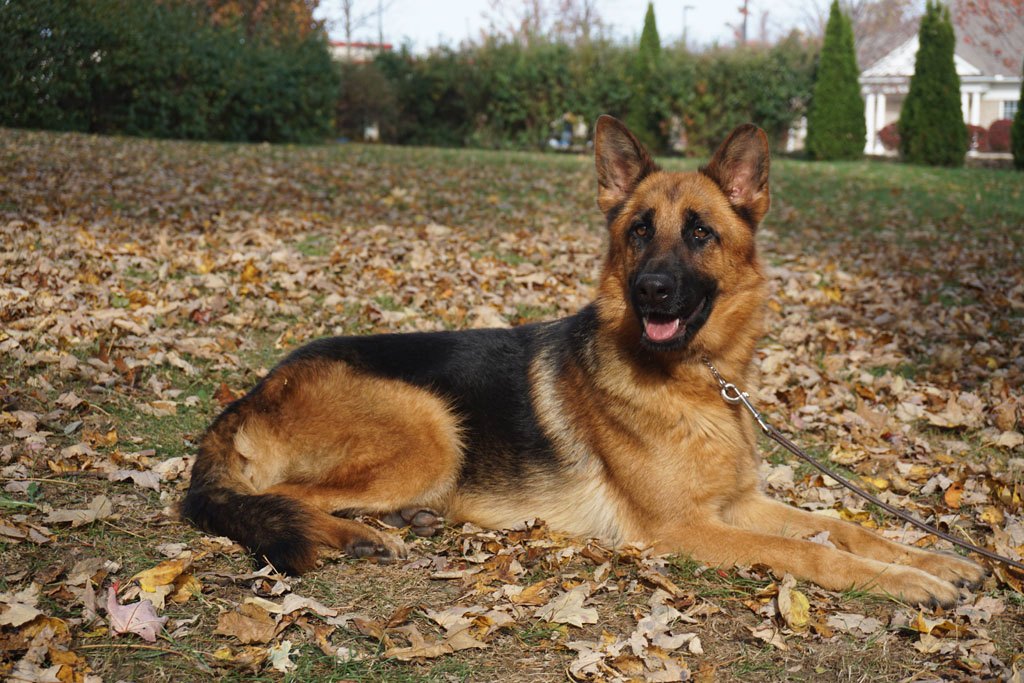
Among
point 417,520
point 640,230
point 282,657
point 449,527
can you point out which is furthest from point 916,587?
point 282,657

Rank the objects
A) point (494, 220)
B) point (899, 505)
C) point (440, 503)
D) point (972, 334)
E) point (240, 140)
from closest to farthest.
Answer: point (440, 503) < point (899, 505) < point (972, 334) < point (494, 220) < point (240, 140)

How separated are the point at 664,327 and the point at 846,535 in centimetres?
138

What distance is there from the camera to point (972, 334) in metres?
7.50

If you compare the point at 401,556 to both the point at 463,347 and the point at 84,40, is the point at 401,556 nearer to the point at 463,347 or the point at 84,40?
the point at 463,347

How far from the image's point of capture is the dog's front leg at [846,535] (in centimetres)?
374

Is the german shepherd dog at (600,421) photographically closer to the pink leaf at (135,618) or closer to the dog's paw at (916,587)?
the dog's paw at (916,587)

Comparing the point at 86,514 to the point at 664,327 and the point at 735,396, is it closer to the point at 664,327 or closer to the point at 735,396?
the point at 664,327

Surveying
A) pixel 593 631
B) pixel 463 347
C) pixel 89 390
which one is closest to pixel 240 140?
pixel 89 390

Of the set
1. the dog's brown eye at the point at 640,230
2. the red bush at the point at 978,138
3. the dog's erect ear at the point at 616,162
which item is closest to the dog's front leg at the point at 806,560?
the dog's brown eye at the point at 640,230

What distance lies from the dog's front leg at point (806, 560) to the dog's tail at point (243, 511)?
1.65 metres

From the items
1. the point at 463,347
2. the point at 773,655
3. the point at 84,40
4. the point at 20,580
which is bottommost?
the point at 773,655

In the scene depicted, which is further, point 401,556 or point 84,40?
point 84,40

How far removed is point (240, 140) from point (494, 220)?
485 inches

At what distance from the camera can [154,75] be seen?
20.0m
